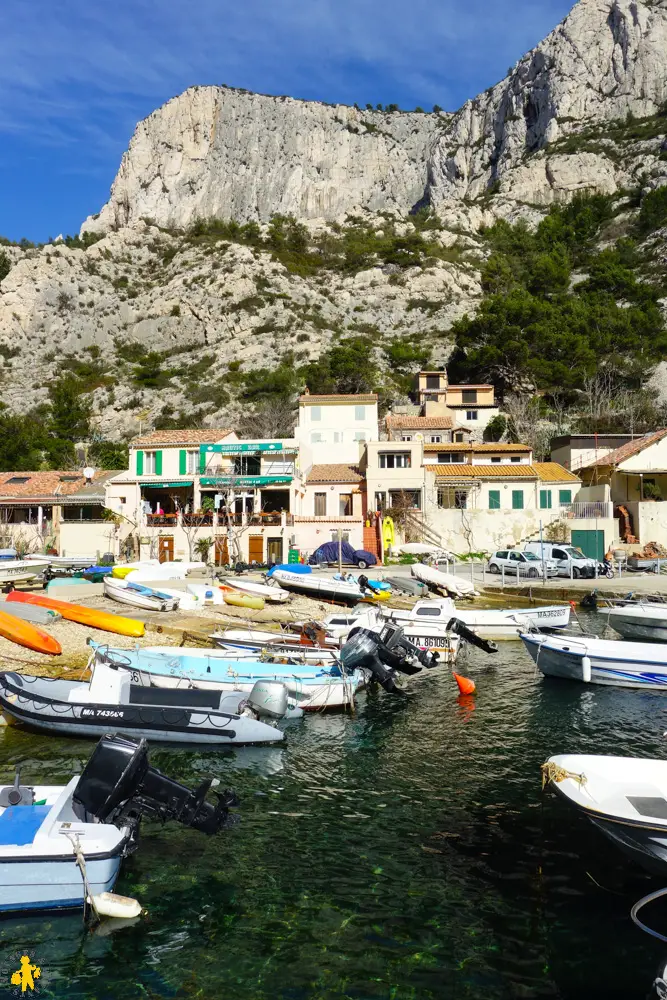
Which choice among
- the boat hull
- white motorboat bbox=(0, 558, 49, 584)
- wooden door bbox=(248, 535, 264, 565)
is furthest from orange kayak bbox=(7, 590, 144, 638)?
wooden door bbox=(248, 535, 264, 565)

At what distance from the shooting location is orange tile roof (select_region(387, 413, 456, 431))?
57.2 meters

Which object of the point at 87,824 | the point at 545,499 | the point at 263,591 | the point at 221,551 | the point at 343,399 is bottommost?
the point at 87,824

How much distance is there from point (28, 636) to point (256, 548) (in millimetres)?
23241

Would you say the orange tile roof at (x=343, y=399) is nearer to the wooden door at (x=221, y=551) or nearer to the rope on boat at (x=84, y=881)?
the wooden door at (x=221, y=551)

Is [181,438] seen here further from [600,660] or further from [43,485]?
[600,660]

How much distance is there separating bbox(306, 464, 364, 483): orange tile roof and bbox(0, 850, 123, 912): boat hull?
1469 inches

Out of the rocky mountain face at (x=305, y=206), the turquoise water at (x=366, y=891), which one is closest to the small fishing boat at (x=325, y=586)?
the turquoise water at (x=366, y=891)

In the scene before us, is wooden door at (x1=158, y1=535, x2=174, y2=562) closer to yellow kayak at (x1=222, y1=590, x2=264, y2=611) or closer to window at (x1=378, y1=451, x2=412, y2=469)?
yellow kayak at (x1=222, y1=590, x2=264, y2=611)

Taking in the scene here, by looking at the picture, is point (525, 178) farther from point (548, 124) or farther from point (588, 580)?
point (588, 580)

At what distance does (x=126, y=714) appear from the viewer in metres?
14.4

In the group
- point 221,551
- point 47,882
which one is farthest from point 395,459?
point 47,882

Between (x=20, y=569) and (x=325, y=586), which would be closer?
(x=325, y=586)

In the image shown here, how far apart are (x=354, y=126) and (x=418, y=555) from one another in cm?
15960

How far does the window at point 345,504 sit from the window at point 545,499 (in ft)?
44.9
